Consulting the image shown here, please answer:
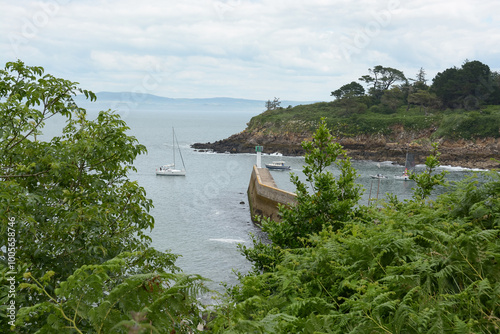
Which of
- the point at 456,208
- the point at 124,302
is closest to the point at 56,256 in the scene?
the point at 124,302

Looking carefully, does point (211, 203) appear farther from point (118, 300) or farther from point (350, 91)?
point (350, 91)

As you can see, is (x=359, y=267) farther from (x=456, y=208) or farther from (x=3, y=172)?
(x=3, y=172)

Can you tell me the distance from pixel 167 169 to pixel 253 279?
56260 mm

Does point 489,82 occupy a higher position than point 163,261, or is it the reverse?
point 489,82

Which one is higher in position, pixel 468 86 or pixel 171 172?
pixel 468 86

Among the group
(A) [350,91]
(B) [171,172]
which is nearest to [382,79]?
(A) [350,91]

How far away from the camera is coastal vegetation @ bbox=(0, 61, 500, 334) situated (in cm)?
285

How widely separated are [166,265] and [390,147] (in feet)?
244

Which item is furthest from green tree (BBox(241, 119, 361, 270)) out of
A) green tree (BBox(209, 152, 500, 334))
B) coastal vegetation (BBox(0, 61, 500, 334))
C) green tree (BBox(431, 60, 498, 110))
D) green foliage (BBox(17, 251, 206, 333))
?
green tree (BBox(431, 60, 498, 110))

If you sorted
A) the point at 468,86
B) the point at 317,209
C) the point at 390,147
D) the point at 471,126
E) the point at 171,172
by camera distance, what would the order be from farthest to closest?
the point at 468,86 < the point at 390,147 < the point at 471,126 < the point at 171,172 < the point at 317,209

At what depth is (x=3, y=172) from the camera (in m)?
6.32

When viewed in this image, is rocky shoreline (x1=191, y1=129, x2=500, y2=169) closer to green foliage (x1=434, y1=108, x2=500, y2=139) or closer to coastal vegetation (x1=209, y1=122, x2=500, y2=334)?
green foliage (x1=434, y1=108, x2=500, y2=139)

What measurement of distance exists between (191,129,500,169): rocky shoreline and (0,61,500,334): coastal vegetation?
63.3 metres

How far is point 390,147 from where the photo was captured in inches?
2985
